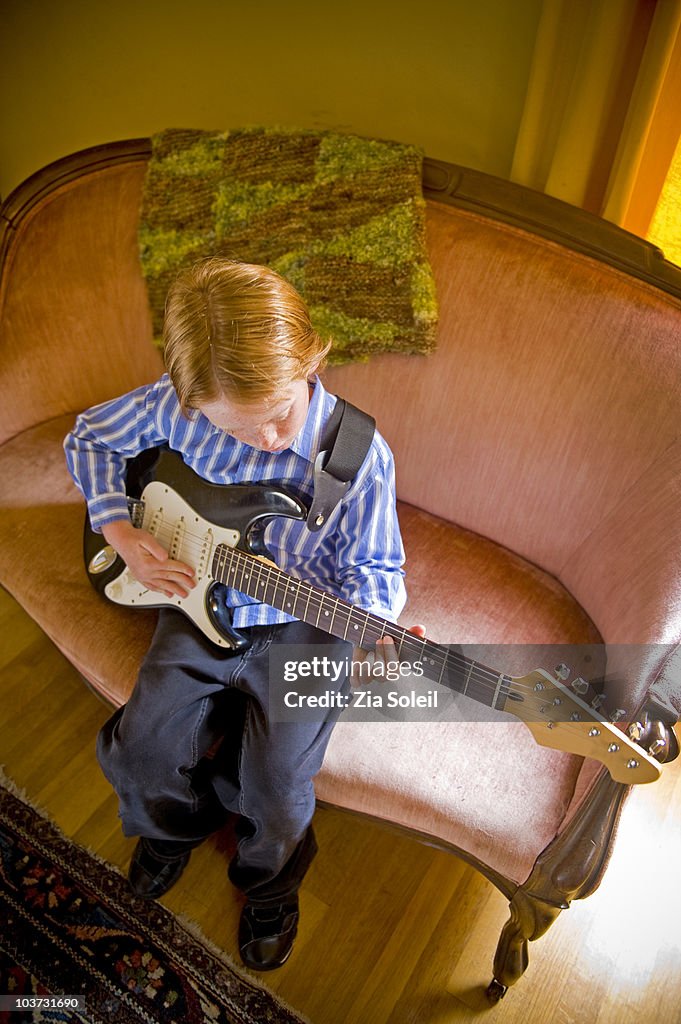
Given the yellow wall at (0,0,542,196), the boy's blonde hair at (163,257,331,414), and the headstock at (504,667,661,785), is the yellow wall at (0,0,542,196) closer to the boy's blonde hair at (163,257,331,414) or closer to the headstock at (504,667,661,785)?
the boy's blonde hair at (163,257,331,414)

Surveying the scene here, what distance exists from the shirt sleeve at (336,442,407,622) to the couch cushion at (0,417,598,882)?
19 centimetres

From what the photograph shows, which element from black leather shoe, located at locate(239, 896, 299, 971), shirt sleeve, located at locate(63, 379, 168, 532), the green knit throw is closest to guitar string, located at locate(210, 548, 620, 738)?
shirt sleeve, located at locate(63, 379, 168, 532)

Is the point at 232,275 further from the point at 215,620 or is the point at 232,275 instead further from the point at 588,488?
the point at 588,488

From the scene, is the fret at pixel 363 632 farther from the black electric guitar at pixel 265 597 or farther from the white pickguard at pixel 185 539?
the white pickguard at pixel 185 539

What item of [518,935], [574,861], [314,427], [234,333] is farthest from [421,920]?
[234,333]

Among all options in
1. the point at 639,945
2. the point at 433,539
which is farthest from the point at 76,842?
the point at 639,945

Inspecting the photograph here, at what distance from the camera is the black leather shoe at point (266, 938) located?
130 centimetres

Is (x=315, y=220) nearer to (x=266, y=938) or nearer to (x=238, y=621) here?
(x=238, y=621)

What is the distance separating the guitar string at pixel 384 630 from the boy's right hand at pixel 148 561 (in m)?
0.02

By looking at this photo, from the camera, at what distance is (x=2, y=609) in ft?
5.95

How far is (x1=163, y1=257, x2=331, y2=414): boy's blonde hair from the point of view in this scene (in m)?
0.98

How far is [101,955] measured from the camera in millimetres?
1320

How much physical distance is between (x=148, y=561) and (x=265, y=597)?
0.72ft

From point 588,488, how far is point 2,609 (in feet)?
4.37
